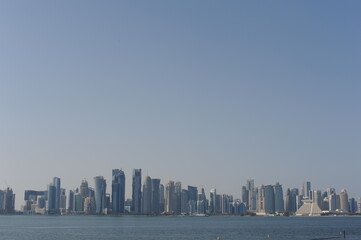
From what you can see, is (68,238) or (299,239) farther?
(68,238)

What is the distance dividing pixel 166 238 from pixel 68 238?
91.9 feet

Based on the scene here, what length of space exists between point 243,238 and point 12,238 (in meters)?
66.3

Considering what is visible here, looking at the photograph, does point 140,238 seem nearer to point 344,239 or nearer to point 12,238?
point 12,238

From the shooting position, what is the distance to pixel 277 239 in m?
129

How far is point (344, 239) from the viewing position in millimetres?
118375

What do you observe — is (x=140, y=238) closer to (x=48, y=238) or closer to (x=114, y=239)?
(x=114, y=239)

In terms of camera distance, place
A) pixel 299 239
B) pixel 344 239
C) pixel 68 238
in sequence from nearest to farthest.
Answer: pixel 344 239, pixel 299 239, pixel 68 238

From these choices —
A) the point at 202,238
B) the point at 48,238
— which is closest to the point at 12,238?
the point at 48,238

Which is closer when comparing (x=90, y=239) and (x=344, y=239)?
(x=344, y=239)

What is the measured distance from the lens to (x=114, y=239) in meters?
134

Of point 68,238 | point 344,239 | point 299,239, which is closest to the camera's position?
point 344,239

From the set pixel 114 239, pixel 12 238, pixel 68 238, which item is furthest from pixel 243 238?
pixel 12 238

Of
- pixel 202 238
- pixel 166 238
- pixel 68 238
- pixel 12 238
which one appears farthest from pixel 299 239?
pixel 12 238

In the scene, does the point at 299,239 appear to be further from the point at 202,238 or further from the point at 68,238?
the point at 68,238
